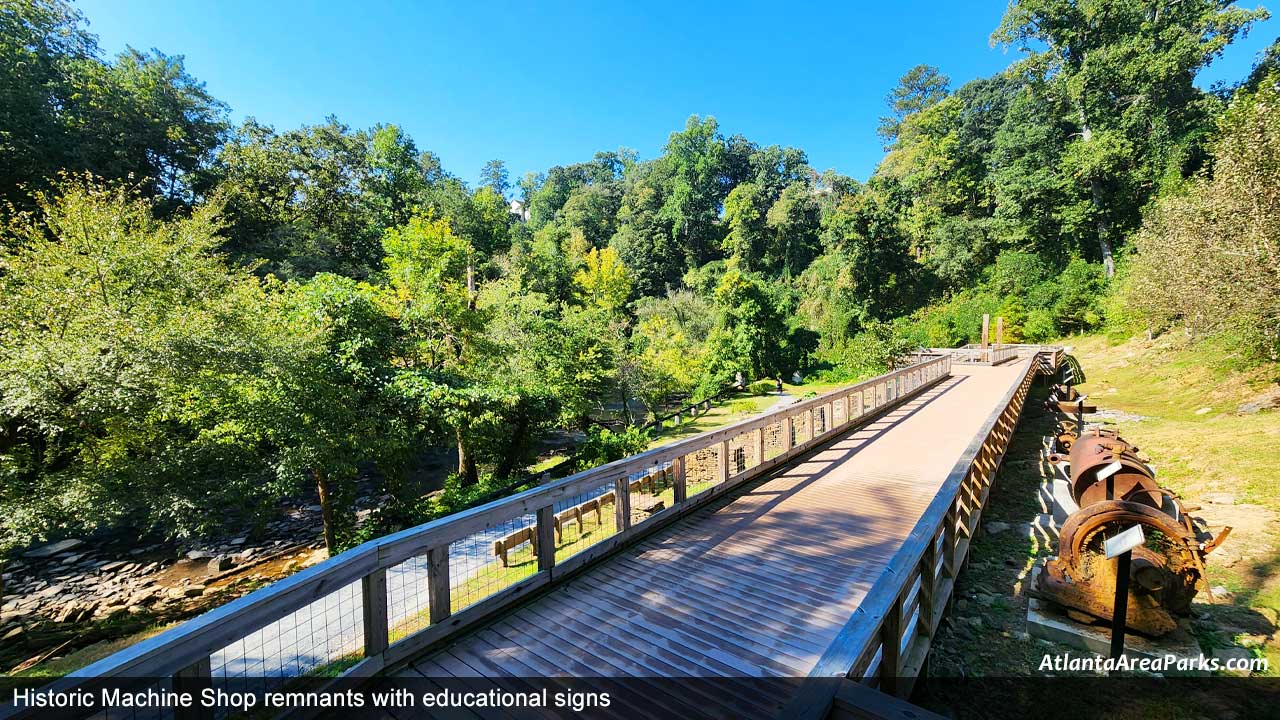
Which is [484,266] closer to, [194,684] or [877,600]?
[194,684]

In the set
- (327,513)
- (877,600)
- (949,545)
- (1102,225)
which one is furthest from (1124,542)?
(1102,225)

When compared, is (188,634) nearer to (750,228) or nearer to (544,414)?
(544,414)

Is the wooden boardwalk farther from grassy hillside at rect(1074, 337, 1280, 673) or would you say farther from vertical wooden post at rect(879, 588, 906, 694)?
grassy hillside at rect(1074, 337, 1280, 673)

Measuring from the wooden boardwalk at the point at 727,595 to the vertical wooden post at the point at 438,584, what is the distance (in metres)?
0.24

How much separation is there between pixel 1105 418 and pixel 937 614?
58.8 feet

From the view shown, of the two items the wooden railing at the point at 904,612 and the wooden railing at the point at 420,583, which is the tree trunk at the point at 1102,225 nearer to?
the wooden railing at the point at 420,583

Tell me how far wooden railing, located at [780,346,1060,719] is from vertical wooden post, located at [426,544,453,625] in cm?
249

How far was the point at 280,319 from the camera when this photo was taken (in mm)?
12695

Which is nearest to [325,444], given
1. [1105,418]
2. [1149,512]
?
[1149,512]

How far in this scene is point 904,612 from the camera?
356 centimetres

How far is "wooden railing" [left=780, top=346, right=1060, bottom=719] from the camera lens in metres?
2.21

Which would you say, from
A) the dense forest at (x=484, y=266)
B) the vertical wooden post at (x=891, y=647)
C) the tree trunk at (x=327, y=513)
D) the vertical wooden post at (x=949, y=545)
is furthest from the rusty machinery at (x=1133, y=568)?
the tree trunk at (x=327, y=513)

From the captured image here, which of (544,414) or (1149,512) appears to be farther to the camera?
(544,414)

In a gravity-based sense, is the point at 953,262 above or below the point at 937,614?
above
